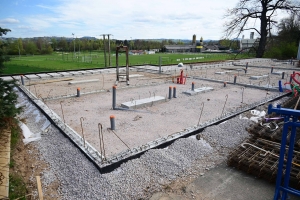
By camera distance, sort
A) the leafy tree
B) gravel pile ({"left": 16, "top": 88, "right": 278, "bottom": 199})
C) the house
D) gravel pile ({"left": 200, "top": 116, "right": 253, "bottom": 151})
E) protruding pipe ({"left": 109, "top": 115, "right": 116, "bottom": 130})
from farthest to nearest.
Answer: the house → protruding pipe ({"left": 109, "top": 115, "right": 116, "bottom": 130}) → gravel pile ({"left": 200, "top": 116, "right": 253, "bottom": 151}) → the leafy tree → gravel pile ({"left": 16, "top": 88, "right": 278, "bottom": 199})

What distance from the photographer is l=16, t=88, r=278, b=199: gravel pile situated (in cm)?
334

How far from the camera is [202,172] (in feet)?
12.8

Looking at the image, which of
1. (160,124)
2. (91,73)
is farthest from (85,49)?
(160,124)

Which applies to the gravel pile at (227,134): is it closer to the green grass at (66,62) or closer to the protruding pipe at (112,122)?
the protruding pipe at (112,122)

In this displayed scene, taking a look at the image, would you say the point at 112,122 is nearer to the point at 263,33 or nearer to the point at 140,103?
the point at 140,103

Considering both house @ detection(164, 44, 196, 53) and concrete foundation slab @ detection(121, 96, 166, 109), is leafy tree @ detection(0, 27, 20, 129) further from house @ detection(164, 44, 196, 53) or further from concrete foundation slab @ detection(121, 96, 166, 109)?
house @ detection(164, 44, 196, 53)

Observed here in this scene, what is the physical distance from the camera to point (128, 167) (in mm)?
3898

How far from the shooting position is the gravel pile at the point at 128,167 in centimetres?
334

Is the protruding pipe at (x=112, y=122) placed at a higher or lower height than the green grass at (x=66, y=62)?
lower

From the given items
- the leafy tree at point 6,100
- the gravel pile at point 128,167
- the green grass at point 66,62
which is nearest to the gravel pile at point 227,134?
the gravel pile at point 128,167

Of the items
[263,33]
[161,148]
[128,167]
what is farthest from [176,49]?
[128,167]

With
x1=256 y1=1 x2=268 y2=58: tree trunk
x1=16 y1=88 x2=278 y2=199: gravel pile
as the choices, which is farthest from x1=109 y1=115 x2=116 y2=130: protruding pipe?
x1=256 y1=1 x2=268 y2=58: tree trunk

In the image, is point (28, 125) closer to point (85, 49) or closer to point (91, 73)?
point (91, 73)

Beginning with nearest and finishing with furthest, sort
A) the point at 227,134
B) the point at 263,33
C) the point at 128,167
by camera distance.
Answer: the point at 128,167
the point at 227,134
the point at 263,33
